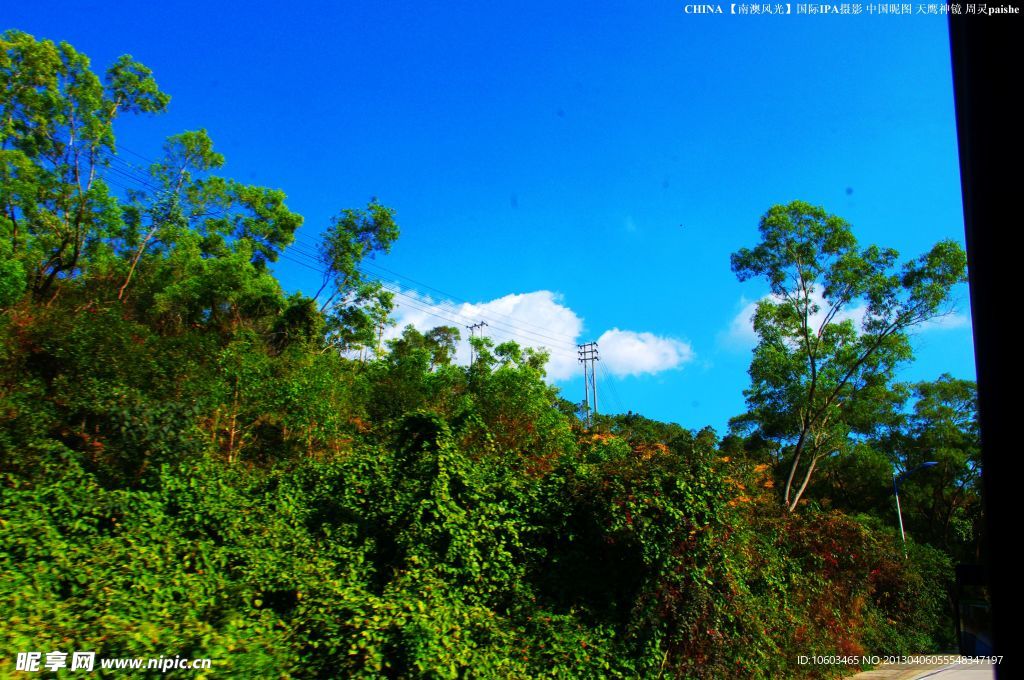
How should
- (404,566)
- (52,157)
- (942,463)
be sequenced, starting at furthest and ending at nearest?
(942,463), (52,157), (404,566)

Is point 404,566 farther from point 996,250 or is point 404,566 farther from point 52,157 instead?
point 52,157

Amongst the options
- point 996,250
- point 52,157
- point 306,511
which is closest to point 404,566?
point 306,511

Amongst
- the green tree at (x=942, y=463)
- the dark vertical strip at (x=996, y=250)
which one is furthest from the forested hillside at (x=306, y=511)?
the green tree at (x=942, y=463)

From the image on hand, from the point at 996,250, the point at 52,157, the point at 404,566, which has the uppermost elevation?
the point at 52,157

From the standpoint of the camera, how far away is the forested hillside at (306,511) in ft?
18.8

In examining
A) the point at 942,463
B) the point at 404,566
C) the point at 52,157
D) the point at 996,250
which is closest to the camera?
the point at 996,250

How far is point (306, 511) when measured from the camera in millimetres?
8008

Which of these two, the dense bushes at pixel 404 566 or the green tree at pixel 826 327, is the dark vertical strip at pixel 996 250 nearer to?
the dense bushes at pixel 404 566

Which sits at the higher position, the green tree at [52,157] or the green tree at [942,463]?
the green tree at [52,157]

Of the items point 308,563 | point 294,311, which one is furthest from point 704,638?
point 294,311

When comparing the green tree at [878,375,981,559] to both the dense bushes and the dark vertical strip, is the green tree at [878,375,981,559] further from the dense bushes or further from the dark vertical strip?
the dark vertical strip

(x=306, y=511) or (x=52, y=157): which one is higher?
(x=52, y=157)

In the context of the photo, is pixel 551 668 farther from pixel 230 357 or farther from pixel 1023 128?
pixel 230 357

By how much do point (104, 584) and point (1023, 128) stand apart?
7.18 metres
